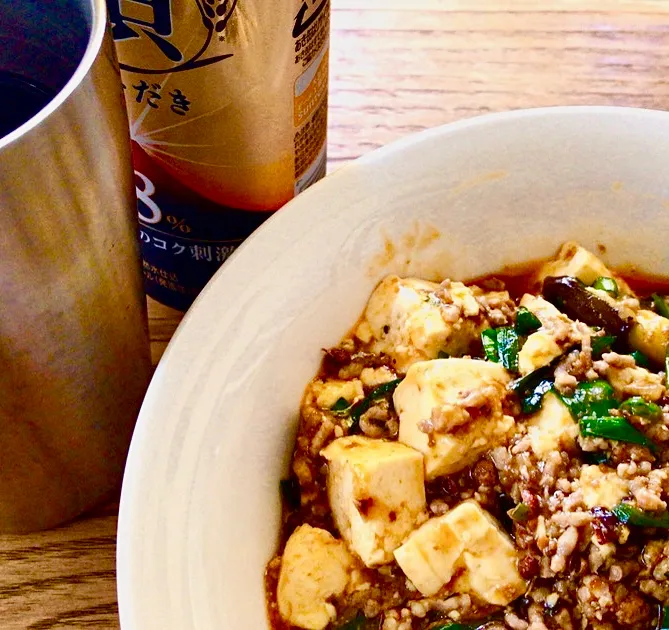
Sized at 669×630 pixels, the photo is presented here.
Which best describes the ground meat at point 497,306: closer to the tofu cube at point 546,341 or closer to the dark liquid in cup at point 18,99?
the tofu cube at point 546,341

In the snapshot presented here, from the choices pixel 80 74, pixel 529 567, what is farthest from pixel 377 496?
pixel 80 74

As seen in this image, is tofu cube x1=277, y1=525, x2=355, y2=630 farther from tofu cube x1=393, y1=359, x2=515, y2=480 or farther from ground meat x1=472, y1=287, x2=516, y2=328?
ground meat x1=472, y1=287, x2=516, y2=328

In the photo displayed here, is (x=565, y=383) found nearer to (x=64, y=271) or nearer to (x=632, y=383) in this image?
(x=632, y=383)

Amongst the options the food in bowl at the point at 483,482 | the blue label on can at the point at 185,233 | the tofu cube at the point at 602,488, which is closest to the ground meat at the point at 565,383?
the food in bowl at the point at 483,482

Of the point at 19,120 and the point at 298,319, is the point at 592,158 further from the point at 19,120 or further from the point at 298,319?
the point at 19,120

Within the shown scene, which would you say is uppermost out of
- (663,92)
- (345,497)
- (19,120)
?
(19,120)

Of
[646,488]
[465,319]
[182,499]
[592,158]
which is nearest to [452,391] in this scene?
[465,319]
